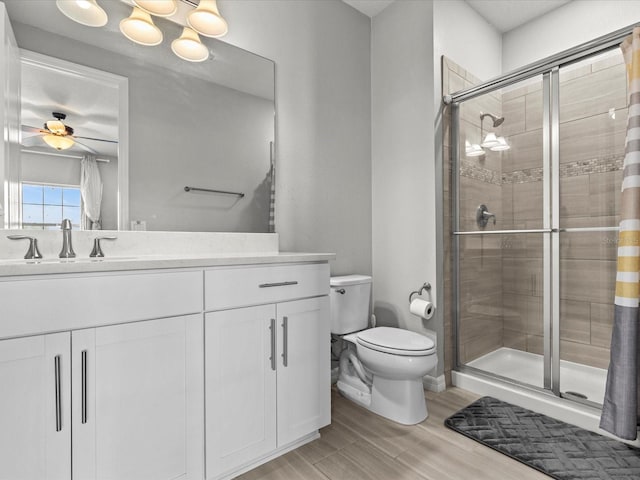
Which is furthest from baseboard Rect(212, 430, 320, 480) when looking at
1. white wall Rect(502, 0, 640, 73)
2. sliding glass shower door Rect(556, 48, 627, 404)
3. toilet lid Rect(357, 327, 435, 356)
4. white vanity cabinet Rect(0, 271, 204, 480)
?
white wall Rect(502, 0, 640, 73)

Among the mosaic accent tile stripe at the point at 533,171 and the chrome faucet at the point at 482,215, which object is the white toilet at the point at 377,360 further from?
the mosaic accent tile stripe at the point at 533,171

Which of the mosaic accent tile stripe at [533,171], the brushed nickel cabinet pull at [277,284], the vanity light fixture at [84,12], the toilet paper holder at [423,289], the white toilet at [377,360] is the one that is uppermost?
the vanity light fixture at [84,12]

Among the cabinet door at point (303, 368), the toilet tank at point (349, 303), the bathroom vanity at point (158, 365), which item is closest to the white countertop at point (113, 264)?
the bathroom vanity at point (158, 365)

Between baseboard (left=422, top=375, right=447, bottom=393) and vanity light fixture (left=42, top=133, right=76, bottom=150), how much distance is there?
230 centimetres

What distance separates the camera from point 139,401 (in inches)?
45.0

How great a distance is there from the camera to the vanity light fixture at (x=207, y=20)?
1.76 meters

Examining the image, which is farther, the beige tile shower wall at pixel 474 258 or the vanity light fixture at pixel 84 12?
the beige tile shower wall at pixel 474 258

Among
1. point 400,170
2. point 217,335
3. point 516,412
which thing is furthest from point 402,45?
point 516,412

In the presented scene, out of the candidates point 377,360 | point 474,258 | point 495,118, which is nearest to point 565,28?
point 495,118

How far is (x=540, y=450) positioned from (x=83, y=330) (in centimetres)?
192

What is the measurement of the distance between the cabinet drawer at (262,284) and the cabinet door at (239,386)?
1.8 inches

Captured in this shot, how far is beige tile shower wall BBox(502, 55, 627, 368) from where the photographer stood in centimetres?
180

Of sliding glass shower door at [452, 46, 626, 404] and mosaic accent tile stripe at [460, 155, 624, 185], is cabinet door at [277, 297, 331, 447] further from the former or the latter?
mosaic accent tile stripe at [460, 155, 624, 185]

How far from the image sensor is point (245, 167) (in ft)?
6.52
